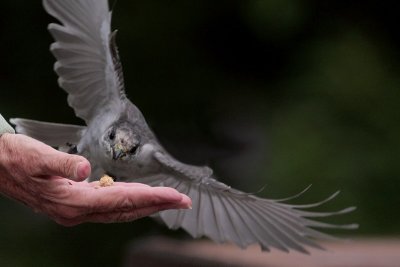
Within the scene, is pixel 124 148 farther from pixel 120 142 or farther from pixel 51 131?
pixel 51 131

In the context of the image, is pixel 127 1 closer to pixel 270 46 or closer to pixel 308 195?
pixel 270 46

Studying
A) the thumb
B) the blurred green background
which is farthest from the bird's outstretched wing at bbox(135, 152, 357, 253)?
the blurred green background

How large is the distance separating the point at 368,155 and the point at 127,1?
4.01 ft

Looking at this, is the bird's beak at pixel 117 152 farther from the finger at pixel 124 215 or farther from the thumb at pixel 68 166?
the thumb at pixel 68 166

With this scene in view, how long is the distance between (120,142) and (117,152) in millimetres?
30

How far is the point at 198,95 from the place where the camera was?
4.52 m

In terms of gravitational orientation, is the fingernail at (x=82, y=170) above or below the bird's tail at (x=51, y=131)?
below

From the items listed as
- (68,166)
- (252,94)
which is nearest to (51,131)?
(68,166)

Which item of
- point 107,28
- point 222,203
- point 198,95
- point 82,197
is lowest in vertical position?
point 82,197

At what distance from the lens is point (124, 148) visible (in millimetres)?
2475

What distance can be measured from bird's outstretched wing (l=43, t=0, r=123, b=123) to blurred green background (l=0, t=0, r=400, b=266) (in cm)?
153

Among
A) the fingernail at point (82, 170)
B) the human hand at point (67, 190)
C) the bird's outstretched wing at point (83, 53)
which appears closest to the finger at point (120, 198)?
the human hand at point (67, 190)

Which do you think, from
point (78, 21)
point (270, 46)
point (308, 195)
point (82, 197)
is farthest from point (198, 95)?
point (82, 197)

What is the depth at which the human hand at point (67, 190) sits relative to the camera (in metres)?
1.86
